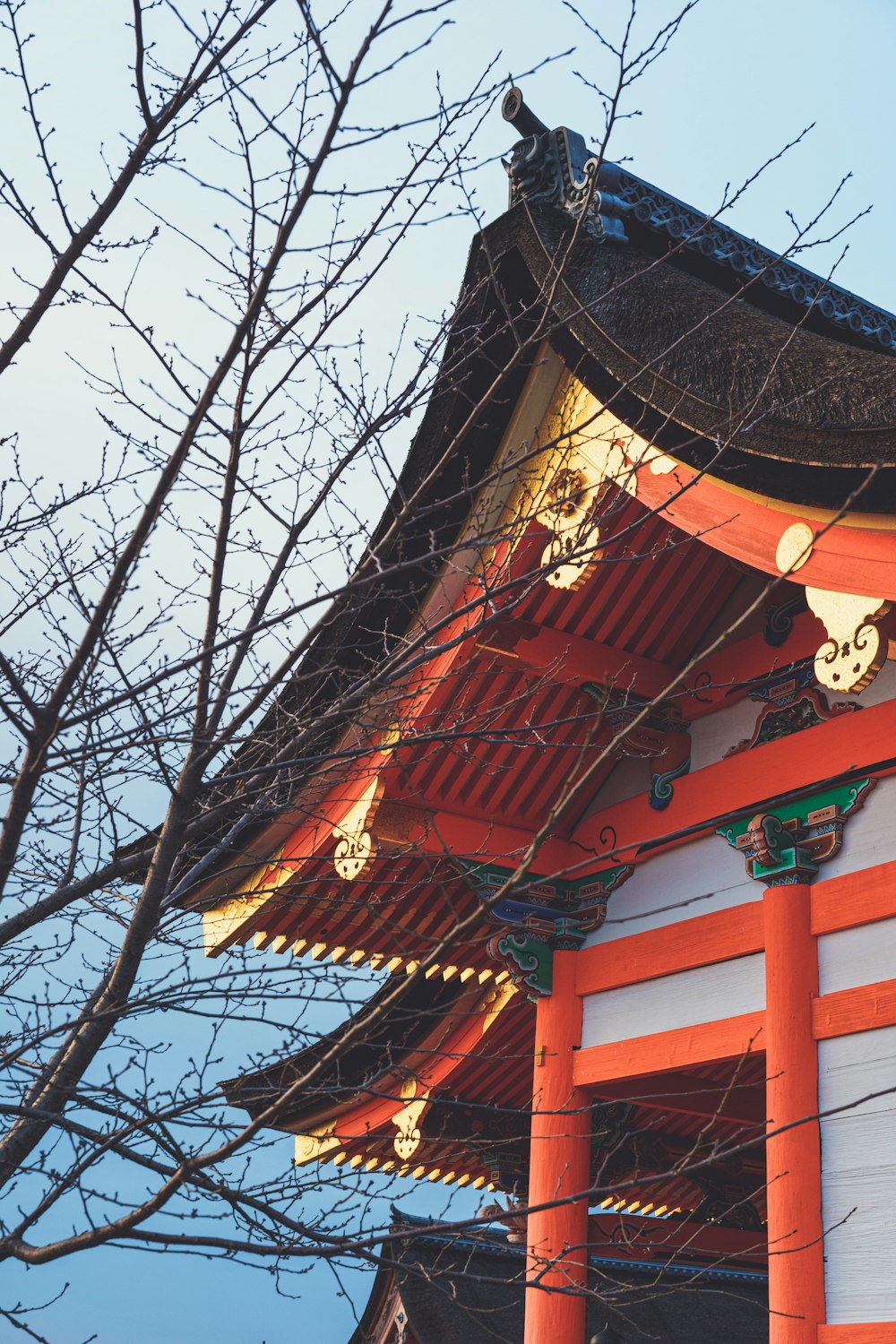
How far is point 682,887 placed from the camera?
17.4 feet

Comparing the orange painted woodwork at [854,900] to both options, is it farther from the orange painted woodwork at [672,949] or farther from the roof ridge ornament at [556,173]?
the roof ridge ornament at [556,173]

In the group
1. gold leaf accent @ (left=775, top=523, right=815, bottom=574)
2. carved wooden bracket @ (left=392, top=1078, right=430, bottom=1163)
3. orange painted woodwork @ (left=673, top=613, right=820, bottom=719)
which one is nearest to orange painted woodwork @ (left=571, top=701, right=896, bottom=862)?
orange painted woodwork @ (left=673, top=613, right=820, bottom=719)

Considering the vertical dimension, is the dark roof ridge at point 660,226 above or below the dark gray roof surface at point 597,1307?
above

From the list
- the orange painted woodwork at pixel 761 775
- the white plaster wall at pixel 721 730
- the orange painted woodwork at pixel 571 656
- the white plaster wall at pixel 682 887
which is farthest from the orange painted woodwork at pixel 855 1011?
the orange painted woodwork at pixel 571 656

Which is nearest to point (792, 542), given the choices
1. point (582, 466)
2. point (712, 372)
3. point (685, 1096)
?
point (712, 372)

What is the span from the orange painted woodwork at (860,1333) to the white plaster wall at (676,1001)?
1.06 meters

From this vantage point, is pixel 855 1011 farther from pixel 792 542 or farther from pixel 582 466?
pixel 582 466

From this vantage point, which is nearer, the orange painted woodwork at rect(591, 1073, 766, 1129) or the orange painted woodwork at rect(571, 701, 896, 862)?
the orange painted woodwork at rect(571, 701, 896, 862)

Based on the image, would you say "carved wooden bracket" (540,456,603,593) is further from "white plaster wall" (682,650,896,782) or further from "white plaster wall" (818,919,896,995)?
"white plaster wall" (818,919,896,995)

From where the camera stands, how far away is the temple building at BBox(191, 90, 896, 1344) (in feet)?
12.3

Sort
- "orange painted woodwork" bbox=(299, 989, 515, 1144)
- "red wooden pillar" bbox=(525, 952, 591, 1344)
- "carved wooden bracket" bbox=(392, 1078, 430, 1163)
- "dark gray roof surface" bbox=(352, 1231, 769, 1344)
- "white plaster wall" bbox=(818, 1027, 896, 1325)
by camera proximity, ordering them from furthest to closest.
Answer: "dark gray roof surface" bbox=(352, 1231, 769, 1344), "carved wooden bracket" bbox=(392, 1078, 430, 1163), "orange painted woodwork" bbox=(299, 989, 515, 1144), "red wooden pillar" bbox=(525, 952, 591, 1344), "white plaster wall" bbox=(818, 1027, 896, 1325)

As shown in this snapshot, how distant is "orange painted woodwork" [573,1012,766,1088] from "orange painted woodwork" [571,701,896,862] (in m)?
0.71

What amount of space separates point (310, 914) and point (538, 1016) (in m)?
1.24

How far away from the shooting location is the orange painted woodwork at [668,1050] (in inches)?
188
